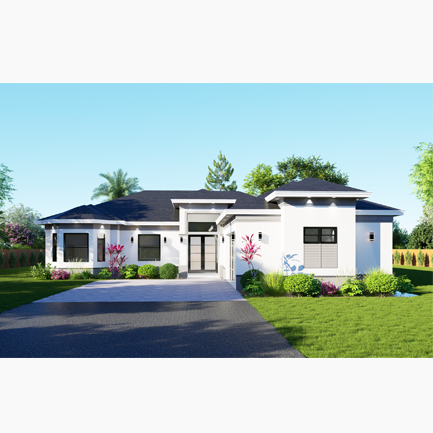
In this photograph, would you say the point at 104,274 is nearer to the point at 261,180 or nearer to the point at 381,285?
the point at 381,285

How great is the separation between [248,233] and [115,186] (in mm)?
35570

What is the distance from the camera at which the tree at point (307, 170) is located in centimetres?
4431

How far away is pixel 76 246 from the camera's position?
72.4 ft

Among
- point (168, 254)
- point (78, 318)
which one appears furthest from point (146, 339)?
point (168, 254)

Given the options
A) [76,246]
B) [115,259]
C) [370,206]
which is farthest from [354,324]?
[76,246]

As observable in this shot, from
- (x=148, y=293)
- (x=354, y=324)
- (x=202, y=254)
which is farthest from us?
(x=202, y=254)

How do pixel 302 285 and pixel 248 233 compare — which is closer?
pixel 302 285

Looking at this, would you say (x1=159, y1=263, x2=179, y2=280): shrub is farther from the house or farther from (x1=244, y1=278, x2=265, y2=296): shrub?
(x1=244, y1=278, x2=265, y2=296): shrub

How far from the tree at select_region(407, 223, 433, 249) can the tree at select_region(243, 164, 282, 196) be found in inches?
665

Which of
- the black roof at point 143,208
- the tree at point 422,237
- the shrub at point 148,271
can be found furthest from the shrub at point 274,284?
the tree at point 422,237

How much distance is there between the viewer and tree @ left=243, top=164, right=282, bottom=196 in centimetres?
4456

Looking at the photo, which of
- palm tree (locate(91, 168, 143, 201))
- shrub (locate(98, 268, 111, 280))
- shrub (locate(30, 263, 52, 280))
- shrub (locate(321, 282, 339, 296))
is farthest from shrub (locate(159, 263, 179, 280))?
palm tree (locate(91, 168, 143, 201))
